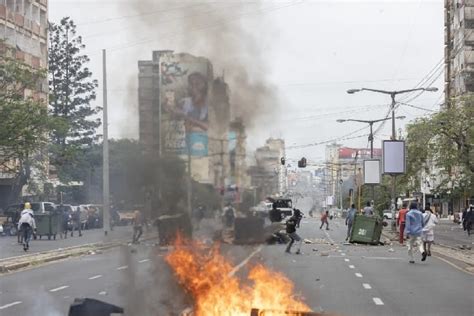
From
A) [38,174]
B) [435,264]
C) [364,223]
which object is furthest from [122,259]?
[38,174]

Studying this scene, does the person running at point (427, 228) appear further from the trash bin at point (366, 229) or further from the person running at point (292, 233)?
the trash bin at point (366, 229)

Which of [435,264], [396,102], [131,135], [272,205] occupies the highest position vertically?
[396,102]

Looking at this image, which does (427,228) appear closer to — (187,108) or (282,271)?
(282,271)

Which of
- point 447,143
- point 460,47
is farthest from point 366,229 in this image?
point 460,47

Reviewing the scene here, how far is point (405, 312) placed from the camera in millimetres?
12258

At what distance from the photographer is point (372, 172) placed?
1647 inches

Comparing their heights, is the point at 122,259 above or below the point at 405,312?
above

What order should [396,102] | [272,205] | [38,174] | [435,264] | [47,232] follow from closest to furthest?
[272,205] < [435,264] < [47,232] < [396,102] < [38,174]

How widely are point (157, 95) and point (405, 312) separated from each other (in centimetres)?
593

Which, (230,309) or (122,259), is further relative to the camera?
(122,259)

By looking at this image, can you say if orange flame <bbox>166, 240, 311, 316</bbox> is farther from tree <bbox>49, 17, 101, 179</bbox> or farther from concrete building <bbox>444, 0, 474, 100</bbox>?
concrete building <bbox>444, 0, 474, 100</bbox>

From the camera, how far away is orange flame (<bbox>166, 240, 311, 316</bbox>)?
32.8 ft

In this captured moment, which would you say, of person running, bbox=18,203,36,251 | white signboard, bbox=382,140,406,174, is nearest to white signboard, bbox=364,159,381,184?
white signboard, bbox=382,140,406,174

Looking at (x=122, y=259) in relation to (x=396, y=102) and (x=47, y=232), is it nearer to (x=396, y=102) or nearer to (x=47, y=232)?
(x=47, y=232)
